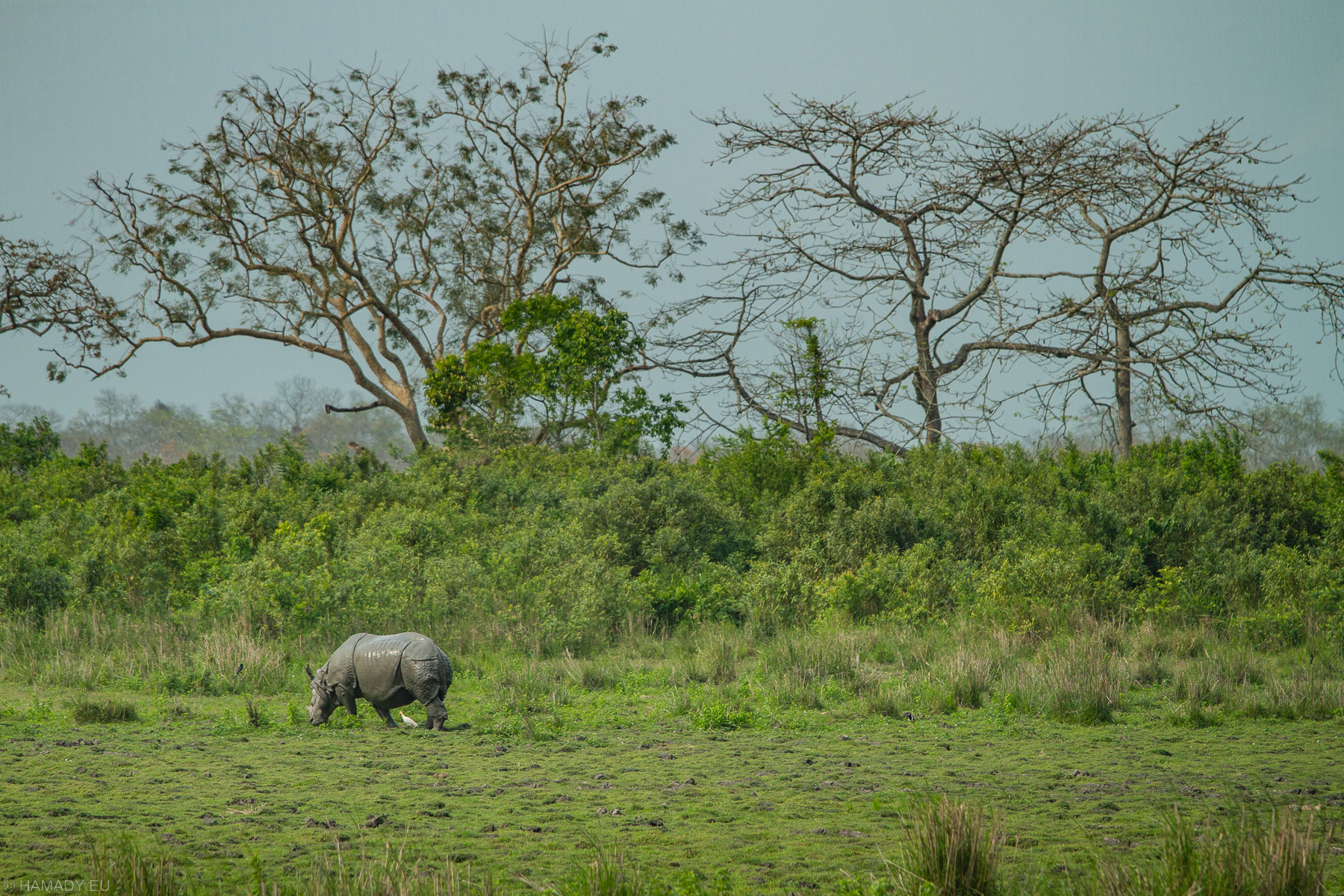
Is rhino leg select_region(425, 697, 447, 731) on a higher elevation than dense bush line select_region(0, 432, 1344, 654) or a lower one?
lower

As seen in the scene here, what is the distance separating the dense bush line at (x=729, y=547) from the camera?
1122 centimetres

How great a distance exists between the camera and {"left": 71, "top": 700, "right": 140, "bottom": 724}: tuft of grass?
24.7ft

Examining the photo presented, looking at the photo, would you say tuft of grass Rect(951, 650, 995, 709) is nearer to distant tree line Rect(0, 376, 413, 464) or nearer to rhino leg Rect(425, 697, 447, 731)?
rhino leg Rect(425, 697, 447, 731)

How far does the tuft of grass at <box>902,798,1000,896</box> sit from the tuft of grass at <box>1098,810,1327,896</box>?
393mm

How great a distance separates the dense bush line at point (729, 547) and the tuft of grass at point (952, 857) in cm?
711

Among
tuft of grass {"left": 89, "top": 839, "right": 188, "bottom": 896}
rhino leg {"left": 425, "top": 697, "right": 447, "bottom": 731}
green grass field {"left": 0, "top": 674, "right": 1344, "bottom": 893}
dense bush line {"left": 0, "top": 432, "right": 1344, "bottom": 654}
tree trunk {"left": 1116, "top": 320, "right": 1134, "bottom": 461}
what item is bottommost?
green grass field {"left": 0, "top": 674, "right": 1344, "bottom": 893}

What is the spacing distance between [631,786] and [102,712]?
15.0ft

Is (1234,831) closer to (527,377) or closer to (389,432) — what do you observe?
(527,377)

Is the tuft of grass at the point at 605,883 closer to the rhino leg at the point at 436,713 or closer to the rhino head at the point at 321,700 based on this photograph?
the rhino leg at the point at 436,713

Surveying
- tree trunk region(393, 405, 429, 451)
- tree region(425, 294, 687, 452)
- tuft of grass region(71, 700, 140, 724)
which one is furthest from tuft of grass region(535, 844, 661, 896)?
tree trunk region(393, 405, 429, 451)

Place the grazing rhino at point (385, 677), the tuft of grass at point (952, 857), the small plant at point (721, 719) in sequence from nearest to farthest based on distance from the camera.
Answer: the tuft of grass at point (952, 857), the grazing rhino at point (385, 677), the small plant at point (721, 719)

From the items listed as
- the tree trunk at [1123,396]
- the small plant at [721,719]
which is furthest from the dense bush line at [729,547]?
the small plant at [721,719]

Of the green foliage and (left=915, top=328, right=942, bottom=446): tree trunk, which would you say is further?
the green foliage

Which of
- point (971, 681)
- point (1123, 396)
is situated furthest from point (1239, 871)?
point (1123, 396)
